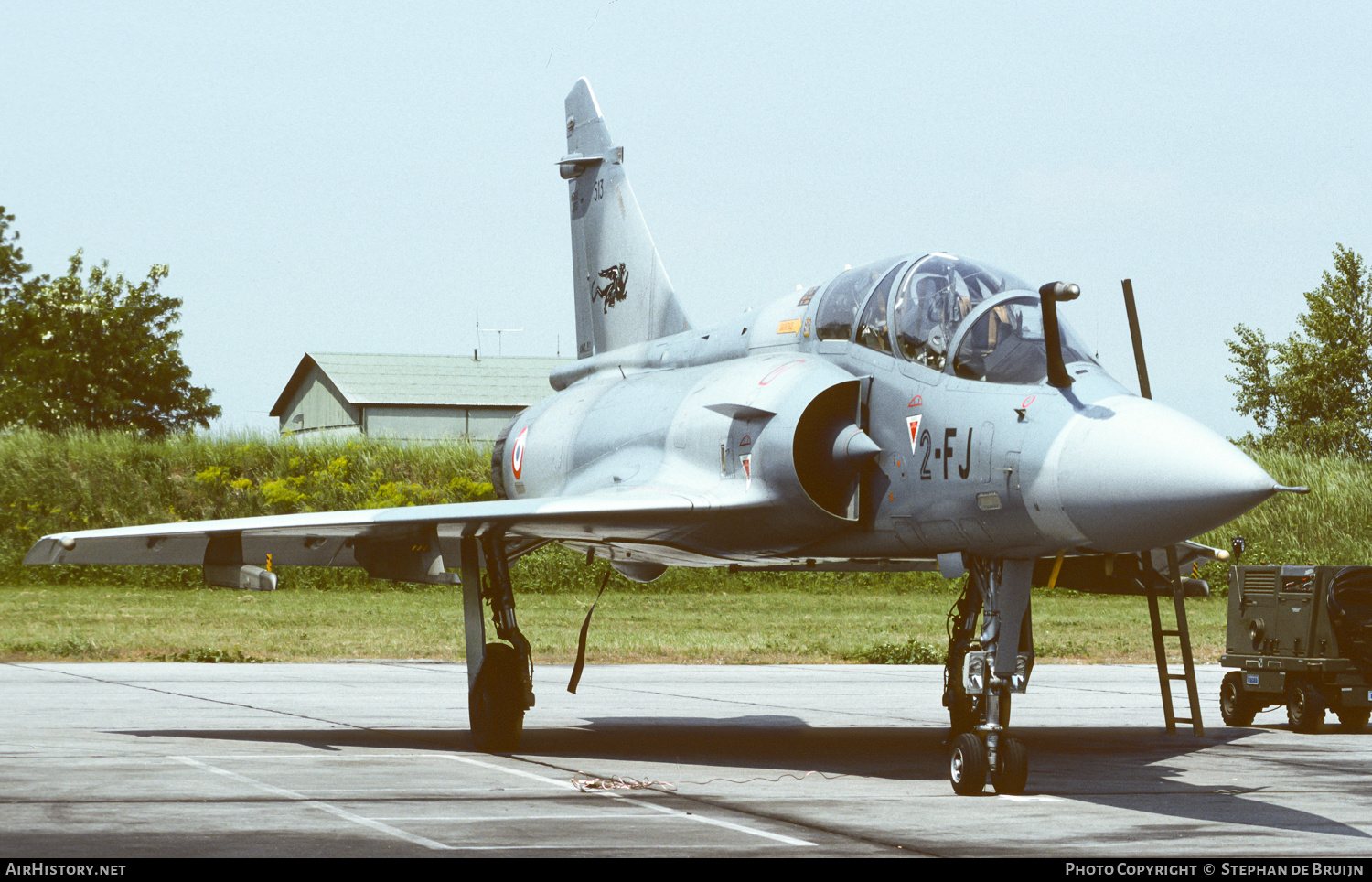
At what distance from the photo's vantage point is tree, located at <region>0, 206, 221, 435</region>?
58.8 meters

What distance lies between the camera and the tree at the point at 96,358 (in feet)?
193

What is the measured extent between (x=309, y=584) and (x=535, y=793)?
1127 inches

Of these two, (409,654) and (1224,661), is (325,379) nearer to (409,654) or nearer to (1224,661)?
(409,654)

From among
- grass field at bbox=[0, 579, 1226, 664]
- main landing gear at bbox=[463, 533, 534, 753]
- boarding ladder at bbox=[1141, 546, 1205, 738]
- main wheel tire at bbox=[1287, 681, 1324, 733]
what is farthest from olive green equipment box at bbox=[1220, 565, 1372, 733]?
grass field at bbox=[0, 579, 1226, 664]

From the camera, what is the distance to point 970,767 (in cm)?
891

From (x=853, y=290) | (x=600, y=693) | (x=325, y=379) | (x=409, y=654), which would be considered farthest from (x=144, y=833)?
(x=325, y=379)

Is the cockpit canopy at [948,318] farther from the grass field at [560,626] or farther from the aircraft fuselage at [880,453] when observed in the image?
the grass field at [560,626]

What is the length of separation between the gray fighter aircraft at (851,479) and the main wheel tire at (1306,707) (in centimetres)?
239

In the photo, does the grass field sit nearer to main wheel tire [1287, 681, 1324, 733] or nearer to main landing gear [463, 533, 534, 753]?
main wheel tire [1287, 681, 1324, 733]

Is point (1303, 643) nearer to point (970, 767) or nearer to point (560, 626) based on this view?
point (970, 767)

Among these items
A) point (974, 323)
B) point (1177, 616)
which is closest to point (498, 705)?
point (974, 323)

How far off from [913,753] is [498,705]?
10.1ft

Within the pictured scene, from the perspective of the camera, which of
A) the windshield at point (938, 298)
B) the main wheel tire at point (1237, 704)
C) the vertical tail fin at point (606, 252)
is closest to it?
the windshield at point (938, 298)

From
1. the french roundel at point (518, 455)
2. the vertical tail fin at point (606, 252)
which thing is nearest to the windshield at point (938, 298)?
the vertical tail fin at point (606, 252)
